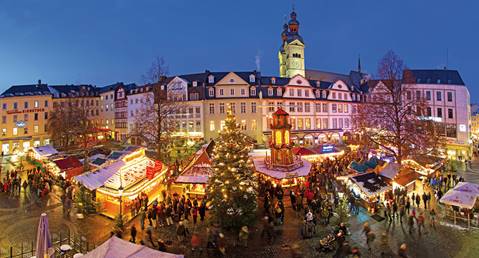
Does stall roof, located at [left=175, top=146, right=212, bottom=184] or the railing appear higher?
stall roof, located at [left=175, top=146, right=212, bottom=184]

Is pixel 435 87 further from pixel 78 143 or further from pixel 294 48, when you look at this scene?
pixel 78 143

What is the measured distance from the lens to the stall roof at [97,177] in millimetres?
16250

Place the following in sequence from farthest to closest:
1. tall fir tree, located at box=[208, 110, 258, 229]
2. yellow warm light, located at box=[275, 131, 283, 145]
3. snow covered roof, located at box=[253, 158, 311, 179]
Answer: yellow warm light, located at box=[275, 131, 283, 145]
snow covered roof, located at box=[253, 158, 311, 179]
tall fir tree, located at box=[208, 110, 258, 229]

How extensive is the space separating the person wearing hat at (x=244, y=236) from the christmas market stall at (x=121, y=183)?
281 inches

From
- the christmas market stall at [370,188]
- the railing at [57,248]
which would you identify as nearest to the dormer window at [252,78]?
the christmas market stall at [370,188]

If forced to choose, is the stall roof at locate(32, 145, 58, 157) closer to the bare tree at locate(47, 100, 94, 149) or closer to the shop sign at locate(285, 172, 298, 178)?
the bare tree at locate(47, 100, 94, 149)

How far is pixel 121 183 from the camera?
1639cm

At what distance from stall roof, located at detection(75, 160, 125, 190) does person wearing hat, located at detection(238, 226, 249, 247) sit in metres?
9.35

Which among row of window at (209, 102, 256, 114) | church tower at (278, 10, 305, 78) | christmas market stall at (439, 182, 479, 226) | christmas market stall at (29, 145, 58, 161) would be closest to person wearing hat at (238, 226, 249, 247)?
christmas market stall at (439, 182, 479, 226)

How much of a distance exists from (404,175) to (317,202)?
7829mm

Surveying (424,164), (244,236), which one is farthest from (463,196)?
(244,236)

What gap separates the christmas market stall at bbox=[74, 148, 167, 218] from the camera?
54.3ft

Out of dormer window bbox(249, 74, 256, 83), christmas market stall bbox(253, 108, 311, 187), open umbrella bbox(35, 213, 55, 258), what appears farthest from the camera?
dormer window bbox(249, 74, 256, 83)

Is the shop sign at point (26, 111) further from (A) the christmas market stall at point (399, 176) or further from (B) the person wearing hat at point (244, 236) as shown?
(A) the christmas market stall at point (399, 176)
